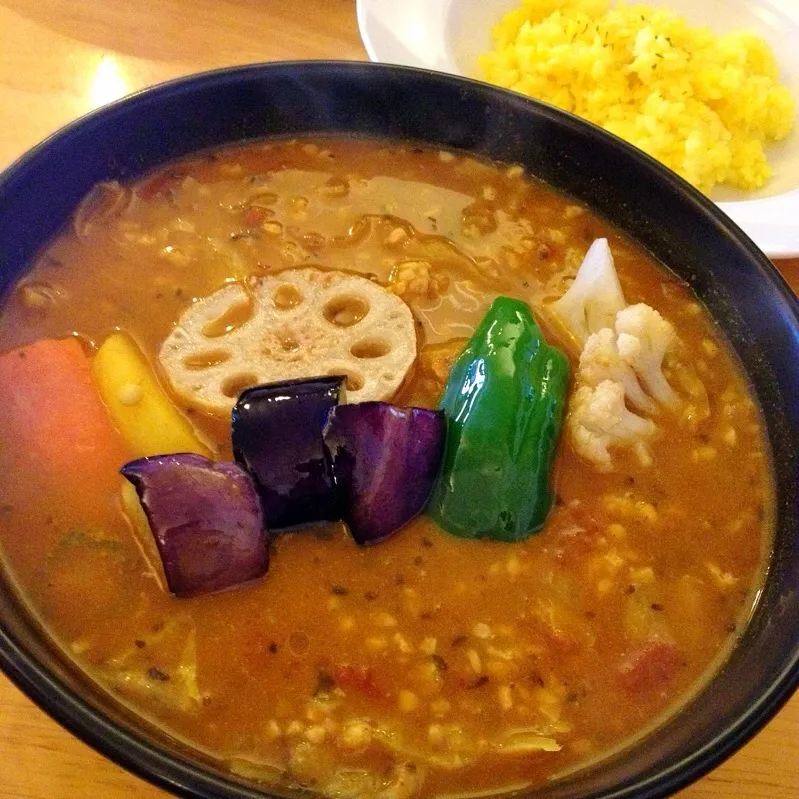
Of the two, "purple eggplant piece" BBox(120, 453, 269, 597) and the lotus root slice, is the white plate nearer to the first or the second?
the lotus root slice

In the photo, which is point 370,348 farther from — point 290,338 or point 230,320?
point 230,320

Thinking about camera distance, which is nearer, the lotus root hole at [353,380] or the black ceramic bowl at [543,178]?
the black ceramic bowl at [543,178]

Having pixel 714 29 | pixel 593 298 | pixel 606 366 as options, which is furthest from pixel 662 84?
pixel 606 366

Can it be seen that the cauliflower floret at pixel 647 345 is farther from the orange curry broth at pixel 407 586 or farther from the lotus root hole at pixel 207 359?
the lotus root hole at pixel 207 359

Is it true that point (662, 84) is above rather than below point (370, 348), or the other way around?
above

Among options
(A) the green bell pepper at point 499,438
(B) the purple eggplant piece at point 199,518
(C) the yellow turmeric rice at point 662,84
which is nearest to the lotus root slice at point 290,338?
(A) the green bell pepper at point 499,438

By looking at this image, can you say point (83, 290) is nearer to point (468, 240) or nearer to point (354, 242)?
point (354, 242)
